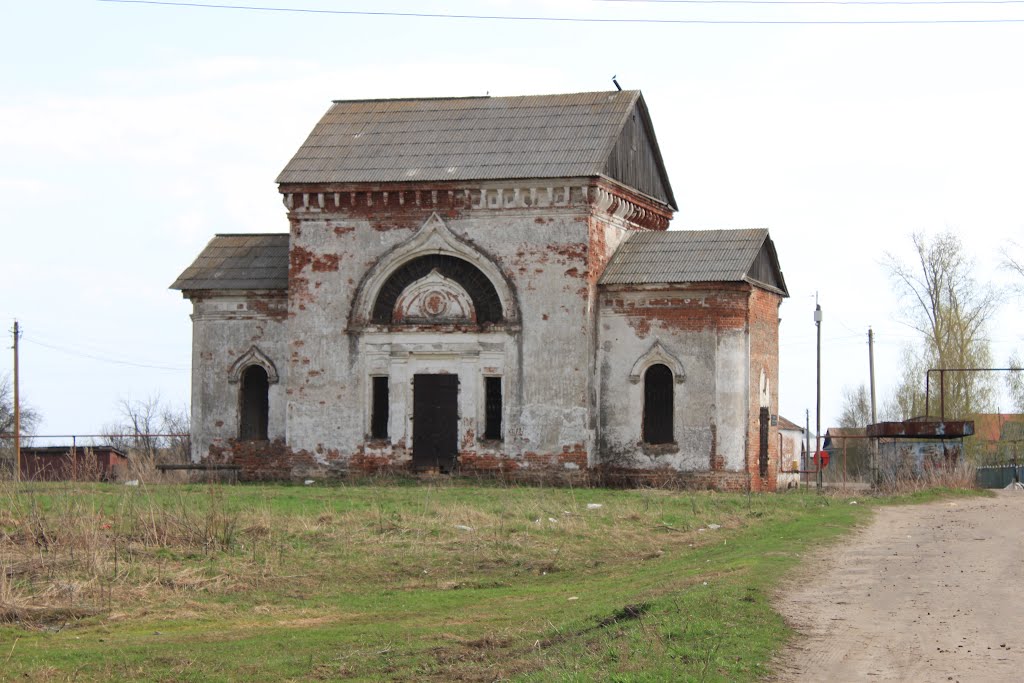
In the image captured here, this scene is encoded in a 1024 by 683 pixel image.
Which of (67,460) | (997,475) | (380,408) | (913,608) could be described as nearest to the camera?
(913,608)

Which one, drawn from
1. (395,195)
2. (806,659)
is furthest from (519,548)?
(395,195)

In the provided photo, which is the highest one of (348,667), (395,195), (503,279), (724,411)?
(395,195)

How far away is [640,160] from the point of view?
32.8m

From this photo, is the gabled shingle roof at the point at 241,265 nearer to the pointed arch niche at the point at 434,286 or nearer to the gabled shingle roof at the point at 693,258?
the pointed arch niche at the point at 434,286

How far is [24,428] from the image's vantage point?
190 ft

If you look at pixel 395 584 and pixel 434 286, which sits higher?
pixel 434 286

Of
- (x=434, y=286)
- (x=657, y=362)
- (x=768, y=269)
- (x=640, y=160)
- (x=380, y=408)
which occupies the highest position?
(x=640, y=160)

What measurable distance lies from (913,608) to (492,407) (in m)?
17.5

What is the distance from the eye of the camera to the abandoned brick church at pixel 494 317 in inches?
1163

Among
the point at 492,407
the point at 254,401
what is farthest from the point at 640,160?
the point at 254,401

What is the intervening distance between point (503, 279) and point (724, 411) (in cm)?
538

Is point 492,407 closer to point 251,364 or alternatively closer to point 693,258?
point 693,258

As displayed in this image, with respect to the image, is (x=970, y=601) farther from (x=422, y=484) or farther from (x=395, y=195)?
(x=395, y=195)

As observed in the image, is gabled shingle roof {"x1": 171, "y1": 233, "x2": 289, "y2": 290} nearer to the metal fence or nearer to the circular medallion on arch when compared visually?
the circular medallion on arch
